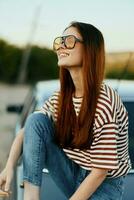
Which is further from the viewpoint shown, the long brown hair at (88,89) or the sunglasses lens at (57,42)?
the sunglasses lens at (57,42)

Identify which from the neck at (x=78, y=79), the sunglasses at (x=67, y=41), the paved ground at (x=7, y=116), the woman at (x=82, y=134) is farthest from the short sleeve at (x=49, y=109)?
the paved ground at (x=7, y=116)

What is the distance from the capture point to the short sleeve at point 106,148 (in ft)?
10.3

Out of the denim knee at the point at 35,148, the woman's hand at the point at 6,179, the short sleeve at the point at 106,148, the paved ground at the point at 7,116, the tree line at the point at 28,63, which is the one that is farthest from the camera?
the tree line at the point at 28,63

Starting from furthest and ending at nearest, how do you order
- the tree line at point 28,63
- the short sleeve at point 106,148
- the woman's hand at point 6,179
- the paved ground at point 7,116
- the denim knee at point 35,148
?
the tree line at point 28,63
the paved ground at point 7,116
the woman's hand at point 6,179
the denim knee at point 35,148
the short sleeve at point 106,148

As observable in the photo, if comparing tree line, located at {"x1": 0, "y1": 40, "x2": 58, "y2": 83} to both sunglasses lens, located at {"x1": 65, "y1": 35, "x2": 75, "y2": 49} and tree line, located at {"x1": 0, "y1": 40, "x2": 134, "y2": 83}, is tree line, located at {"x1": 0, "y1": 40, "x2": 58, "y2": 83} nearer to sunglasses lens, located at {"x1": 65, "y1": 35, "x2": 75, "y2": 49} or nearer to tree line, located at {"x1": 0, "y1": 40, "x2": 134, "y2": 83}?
tree line, located at {"x1": 0, "y1": 40, "x2": 134, "y2": 83}

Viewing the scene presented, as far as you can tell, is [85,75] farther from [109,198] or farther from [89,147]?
[109,198]

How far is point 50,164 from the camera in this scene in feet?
10.9

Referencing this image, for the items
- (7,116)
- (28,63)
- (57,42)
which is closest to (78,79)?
(57,42)

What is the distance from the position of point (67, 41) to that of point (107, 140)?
54cm

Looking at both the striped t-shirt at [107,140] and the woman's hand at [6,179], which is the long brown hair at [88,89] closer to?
the striped t-shirt at [107,140]

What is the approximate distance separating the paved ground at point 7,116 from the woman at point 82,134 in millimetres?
3059

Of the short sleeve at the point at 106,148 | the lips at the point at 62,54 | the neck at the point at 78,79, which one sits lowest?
the short sleeve at the point at 106,148

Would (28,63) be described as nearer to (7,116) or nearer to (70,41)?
(7,116)

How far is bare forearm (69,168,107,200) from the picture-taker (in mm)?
3172
